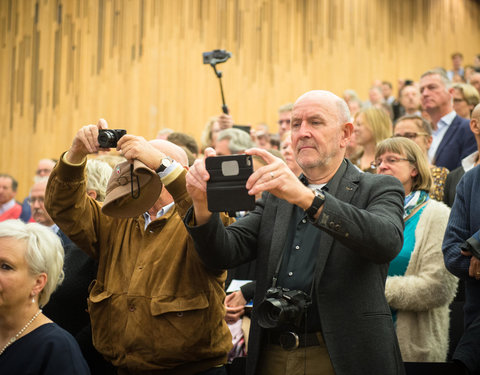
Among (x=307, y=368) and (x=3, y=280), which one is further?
(x=3, y=280)

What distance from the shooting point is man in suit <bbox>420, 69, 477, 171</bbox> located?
3.93 m

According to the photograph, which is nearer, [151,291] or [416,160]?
[151,291]

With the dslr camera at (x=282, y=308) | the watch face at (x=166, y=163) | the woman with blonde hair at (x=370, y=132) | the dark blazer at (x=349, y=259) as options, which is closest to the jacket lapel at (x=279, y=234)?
the dark blazer at (x=349, y=259)

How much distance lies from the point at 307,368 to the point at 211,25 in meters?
6.58

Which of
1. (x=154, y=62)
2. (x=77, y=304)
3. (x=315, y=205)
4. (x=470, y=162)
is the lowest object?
(x=77, y=304)

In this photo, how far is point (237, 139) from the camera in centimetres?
396

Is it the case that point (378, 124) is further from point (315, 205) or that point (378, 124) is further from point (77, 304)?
point (315, 205)

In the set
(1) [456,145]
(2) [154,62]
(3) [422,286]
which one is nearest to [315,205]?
(3) [422,286]

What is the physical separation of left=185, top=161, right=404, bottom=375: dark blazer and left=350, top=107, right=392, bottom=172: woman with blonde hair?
6.30ft

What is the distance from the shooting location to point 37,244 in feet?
6.30

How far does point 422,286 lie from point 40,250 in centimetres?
145

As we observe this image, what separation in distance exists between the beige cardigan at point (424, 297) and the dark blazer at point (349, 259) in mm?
699

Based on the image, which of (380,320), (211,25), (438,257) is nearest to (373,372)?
(380,320)

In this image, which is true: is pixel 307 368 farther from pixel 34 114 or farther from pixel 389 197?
pixel 34 114
